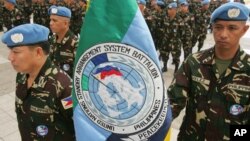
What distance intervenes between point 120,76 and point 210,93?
2.11ft

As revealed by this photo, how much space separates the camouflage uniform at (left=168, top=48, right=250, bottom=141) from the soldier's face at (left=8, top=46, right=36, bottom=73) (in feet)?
2.88

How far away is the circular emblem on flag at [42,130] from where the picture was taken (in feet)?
6.31

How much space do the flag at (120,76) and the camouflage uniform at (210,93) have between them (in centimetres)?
40

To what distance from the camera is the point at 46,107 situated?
1.89 metres

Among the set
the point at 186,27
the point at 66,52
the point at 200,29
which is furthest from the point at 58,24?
the point at 200,29

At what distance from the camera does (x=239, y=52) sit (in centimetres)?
176

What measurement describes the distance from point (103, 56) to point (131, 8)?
10.3 inches

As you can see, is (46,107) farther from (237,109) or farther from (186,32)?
(186,32)

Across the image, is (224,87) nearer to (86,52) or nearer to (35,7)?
(86,52)

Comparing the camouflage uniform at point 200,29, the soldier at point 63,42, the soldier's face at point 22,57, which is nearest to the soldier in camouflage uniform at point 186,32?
the camouflage uniform at point 200,29

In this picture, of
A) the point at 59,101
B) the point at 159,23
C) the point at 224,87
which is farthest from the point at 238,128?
the point at 159,23

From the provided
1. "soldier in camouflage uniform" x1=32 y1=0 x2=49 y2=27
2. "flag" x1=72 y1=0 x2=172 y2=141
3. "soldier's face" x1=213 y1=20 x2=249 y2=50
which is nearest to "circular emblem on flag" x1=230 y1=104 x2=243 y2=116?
"soldier's face" x1=213 y1=20 x2=249 y2=50

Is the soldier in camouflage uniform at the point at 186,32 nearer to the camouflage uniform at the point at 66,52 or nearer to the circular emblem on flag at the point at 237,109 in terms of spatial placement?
the camouflage uniform at the point at 66,52

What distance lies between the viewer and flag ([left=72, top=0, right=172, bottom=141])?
1382 mm
